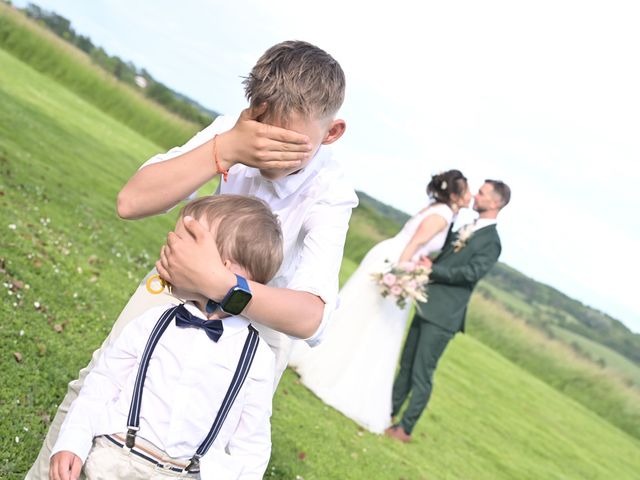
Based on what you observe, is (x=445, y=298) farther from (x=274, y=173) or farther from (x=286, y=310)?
(x=286, y=310)

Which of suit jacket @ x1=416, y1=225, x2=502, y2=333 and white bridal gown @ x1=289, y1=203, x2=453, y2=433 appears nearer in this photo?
suit jacket @ x1=416, y1=225, x2=502, y2=333

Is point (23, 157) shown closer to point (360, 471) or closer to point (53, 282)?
point (53, 282)

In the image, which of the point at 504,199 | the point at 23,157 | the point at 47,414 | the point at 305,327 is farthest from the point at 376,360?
the point at 23,157

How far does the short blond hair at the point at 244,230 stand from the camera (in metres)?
2.39

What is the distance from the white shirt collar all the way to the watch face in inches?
4.7

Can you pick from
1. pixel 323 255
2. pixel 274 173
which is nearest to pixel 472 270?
pixel 323 255

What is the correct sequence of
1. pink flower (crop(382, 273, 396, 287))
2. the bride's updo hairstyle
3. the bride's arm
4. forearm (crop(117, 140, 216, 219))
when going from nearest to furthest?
forearm (crop(117, 140, 216, 219)) → the bride's updo hairstyle → the bride's arm → pink flower (crop(382, 273, 396, 287))

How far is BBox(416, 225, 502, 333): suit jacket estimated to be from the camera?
26.6 feet

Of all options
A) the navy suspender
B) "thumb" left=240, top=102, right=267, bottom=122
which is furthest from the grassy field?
"thumb" left=240, top=102, right=267, bottom=122

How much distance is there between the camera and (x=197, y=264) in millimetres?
2232

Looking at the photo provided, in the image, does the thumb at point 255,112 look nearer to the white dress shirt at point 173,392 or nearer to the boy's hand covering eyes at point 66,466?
the white dress shirt at point 173,392

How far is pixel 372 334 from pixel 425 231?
157 centimetres

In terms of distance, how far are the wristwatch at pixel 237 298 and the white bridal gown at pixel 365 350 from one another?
648 cm

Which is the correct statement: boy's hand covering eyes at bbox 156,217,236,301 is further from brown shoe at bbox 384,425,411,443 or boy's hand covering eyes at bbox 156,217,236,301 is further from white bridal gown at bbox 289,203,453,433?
brown shoe at bbox 384,425,411,443
